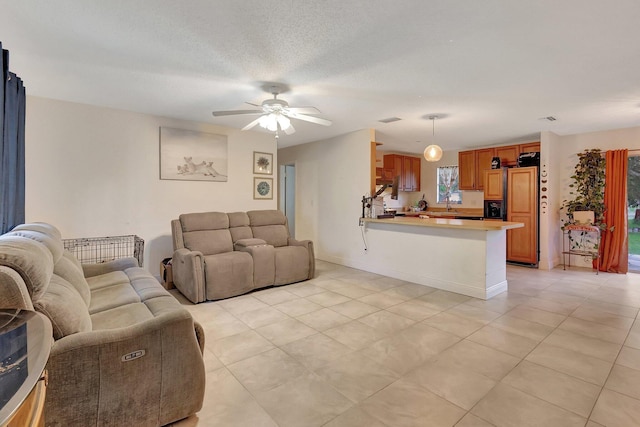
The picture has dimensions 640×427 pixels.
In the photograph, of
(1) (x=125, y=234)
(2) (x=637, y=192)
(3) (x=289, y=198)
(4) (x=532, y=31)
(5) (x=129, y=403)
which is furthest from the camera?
(3) (x=289, y=198)

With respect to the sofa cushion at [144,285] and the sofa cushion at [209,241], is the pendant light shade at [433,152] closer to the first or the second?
the sofa cushion at [209,241]

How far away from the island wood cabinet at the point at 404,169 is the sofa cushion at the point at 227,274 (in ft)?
14.2

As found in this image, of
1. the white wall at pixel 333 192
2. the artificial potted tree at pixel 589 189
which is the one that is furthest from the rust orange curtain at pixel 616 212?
the white wall at pixel 333 192

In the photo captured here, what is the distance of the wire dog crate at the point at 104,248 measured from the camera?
3.81 metres

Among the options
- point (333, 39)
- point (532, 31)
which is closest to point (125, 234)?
point (333, 39)

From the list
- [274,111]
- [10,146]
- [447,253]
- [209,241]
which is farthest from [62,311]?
[447,253]

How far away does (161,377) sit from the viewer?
162 cm

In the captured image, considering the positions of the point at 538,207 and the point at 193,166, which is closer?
the point at 193,166

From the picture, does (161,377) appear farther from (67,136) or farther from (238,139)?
(238,139)

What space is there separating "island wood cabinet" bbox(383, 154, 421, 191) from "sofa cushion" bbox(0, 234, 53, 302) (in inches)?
250

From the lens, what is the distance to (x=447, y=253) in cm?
408

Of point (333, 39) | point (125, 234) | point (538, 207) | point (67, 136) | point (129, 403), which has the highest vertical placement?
point (333, 39)

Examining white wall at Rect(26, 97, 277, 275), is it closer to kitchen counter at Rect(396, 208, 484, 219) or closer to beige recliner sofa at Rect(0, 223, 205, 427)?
beige recliner sofa at Rect(0, 223, 205, 427)

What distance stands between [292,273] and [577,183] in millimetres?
5182
